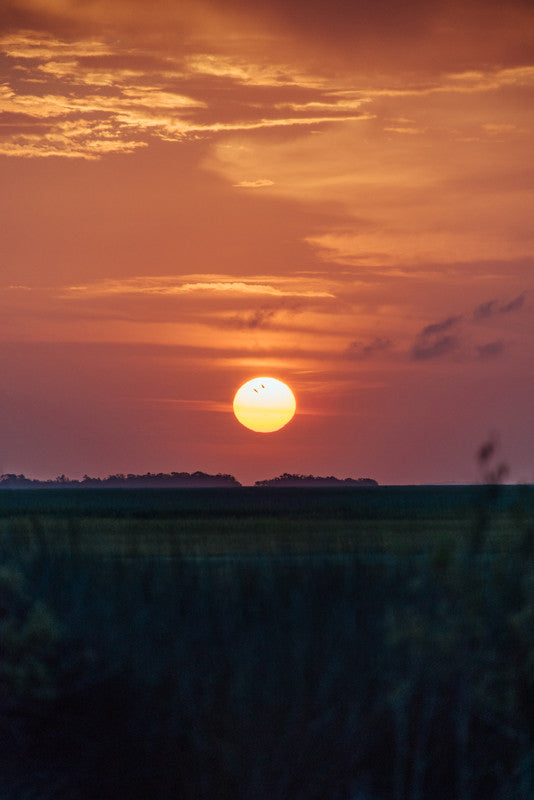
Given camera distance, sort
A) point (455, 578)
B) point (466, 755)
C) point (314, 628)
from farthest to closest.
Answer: point (314, 628) < point (466, 755) < point (455, 578)

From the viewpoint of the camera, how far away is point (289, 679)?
30.9 ft

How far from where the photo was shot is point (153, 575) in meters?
11.0

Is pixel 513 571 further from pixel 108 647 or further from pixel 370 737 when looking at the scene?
pixel 108 647

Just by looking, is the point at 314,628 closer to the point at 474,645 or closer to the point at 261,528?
the point at 474,645

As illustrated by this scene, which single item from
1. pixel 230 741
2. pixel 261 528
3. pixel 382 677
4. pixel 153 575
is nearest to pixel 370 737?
pixel 382 677

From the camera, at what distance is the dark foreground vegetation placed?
8.55m

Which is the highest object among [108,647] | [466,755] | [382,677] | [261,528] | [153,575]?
[261,528]

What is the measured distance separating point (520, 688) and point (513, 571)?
868 millimetres

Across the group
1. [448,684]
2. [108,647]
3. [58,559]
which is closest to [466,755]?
[448,684]

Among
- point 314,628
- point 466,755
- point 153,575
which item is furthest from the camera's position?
point 153,575

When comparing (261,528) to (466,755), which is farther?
(261,528)

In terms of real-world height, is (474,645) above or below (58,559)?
below

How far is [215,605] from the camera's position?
10.2 meters

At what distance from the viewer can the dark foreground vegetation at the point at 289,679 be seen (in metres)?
8.55
